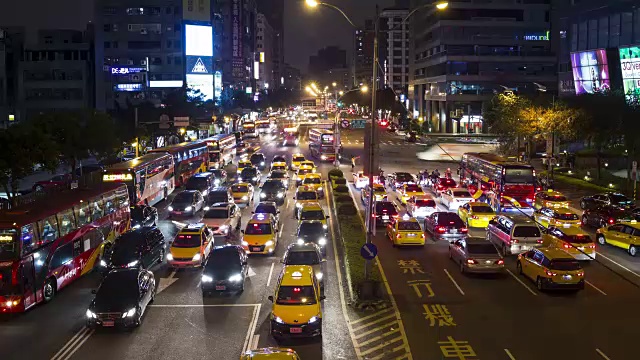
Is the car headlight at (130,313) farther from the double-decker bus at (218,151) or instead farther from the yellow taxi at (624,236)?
the double-decker bus at (218,151)

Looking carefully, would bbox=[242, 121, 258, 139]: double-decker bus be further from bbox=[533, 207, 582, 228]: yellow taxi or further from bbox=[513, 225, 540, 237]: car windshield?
bbox=[513, 225, 540, 237]: car windshield

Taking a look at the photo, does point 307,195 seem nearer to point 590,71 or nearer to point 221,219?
point 221,219

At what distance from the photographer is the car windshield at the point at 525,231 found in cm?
2889

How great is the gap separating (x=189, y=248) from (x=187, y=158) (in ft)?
99.8

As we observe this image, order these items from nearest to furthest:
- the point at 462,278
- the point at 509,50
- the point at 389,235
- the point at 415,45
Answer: the point at 462,278
the point at 389,235
the point at 509,50
the point at 415,45

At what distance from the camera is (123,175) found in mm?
39031

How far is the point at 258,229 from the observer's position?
1183 inches

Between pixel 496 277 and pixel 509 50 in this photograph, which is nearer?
pixel 496 277

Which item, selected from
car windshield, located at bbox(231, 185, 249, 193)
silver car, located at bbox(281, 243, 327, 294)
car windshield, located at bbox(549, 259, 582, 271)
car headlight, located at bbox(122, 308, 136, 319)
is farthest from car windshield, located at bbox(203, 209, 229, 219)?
car windshield, located at bbox(549, 259, 582, 271)

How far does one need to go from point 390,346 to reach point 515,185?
84.0ft

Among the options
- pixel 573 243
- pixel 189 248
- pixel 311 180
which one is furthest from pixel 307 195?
pixel 573 243

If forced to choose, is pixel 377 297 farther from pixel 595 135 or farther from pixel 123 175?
pixel 595 135

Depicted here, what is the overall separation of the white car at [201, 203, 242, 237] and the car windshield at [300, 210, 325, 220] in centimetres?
377

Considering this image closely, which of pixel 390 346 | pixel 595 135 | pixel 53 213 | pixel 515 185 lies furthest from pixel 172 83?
pixel 390 346
